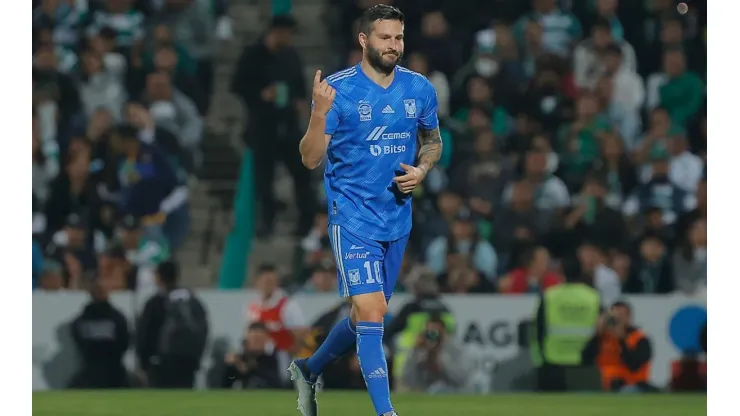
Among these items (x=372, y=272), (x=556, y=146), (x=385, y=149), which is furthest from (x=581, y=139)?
(x=372, y=272)

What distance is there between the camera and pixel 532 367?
13234 millimetres

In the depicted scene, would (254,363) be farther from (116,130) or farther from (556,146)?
(556,146)

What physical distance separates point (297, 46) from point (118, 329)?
480 centimetres

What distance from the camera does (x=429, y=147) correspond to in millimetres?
8406

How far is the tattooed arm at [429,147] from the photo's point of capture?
328 inches

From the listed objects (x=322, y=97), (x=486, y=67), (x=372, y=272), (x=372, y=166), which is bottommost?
(x=372, y=272)

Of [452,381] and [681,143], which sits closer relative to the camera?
[452,381]

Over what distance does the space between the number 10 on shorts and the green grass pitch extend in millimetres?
2132

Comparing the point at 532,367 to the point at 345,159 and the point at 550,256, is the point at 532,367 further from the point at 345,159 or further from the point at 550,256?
the point at 345,159

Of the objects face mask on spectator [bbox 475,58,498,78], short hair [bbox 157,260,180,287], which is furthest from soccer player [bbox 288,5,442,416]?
face mask on spectator [bbox 475,58,498,78]

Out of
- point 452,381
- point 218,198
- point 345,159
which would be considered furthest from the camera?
point 218,198

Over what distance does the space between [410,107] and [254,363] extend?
5.58 m

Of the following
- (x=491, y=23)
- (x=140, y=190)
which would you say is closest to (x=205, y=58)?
(x=140, y=190)

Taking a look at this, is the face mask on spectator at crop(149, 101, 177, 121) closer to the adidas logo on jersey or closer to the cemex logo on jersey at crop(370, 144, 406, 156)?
the cemex logo on jersey at crop(370, 144, 406, 156)
